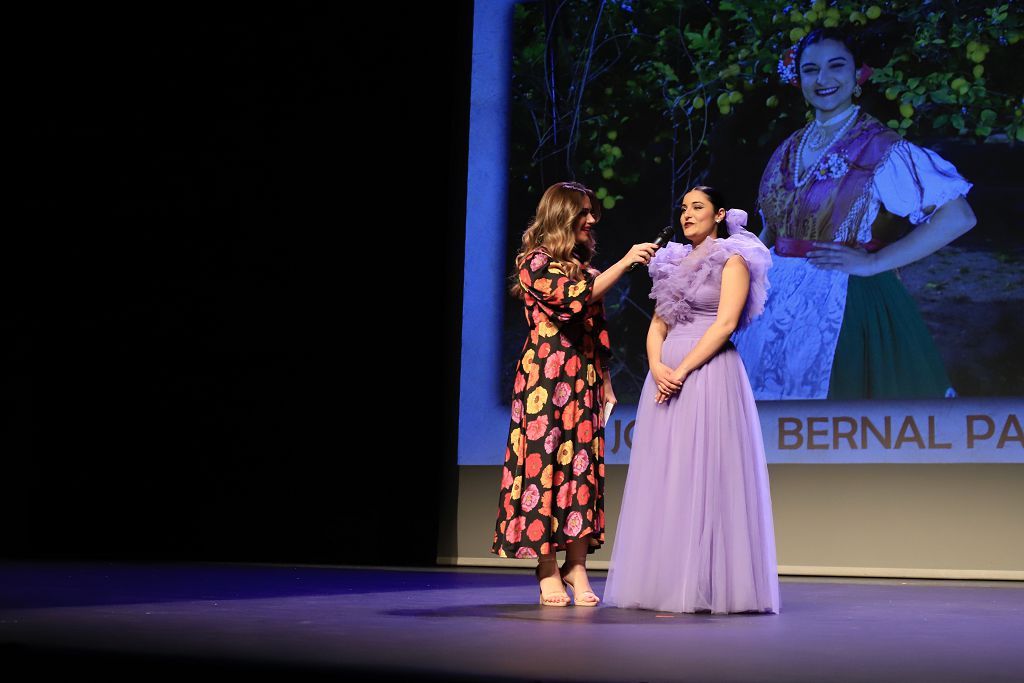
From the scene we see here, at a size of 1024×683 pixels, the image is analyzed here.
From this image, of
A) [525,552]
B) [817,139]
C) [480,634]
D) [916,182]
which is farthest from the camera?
[817,139]

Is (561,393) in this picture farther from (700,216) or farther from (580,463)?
(700,216)

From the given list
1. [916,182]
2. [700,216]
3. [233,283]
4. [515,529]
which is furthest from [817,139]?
[233,283]

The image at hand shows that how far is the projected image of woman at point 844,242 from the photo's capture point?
16.5ft

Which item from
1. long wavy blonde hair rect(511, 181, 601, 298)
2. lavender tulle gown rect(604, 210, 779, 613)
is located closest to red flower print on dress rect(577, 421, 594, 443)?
lavender tulle gown rect(604, 210, 779, 613)

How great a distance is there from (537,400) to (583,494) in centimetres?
29

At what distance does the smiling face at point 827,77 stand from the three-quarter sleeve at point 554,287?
2.20m

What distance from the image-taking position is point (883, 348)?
5.06 meters

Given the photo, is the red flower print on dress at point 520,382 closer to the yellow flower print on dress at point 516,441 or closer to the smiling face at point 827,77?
the yellow flower print on dress at point 516,441

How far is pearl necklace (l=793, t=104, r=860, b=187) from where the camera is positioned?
518 centimetres

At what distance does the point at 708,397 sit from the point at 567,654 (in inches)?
51.3

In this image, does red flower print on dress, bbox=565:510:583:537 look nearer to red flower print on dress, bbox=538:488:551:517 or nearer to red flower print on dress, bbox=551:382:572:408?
red flower print on dress, bbox=538:488:551:517

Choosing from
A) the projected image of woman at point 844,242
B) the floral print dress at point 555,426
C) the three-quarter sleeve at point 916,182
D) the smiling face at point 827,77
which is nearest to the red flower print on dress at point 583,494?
the floral print dress at point 555,426

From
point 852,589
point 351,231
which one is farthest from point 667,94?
point 852,589

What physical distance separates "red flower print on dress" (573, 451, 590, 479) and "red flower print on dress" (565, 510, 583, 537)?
112 millimetres
